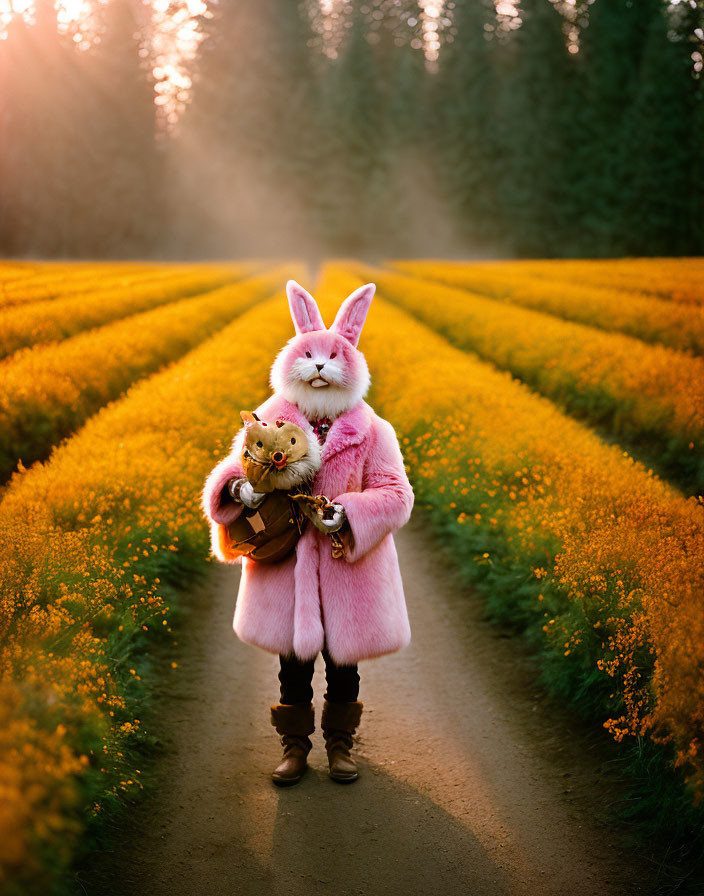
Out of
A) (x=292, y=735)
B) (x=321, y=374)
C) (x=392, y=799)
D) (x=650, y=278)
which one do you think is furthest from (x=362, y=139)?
(x=392, y=799)

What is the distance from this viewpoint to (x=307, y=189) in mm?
73875

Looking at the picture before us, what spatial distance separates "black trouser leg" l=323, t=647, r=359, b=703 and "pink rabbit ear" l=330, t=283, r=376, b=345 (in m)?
1.59

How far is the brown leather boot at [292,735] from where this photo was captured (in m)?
3.86

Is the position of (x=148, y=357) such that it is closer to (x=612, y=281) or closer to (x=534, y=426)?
(x=534, y=426)

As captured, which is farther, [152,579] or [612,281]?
[612,281]

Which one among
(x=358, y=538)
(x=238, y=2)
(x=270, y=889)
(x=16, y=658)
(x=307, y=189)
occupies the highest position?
(x=238, y=2)

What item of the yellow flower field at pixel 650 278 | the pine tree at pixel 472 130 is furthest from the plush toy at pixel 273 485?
the pine tree at pixel 472 130

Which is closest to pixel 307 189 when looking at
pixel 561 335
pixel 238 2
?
pixel 238 2

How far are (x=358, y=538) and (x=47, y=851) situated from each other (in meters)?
1.72

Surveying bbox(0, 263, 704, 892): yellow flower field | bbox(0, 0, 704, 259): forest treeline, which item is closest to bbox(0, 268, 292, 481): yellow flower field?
bbox(0, 263, 704, 892): yellow flower field

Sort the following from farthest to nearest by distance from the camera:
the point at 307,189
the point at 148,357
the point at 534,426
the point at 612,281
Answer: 1. the point at 307,189
2. the point at 612,281
3. the point at 148,357
4. the point at 534,426

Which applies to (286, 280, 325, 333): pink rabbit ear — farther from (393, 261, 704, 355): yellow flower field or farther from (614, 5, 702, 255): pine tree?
(614, 5, 702, 255): pine tree

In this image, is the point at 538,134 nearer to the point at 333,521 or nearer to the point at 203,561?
the point at 203,561

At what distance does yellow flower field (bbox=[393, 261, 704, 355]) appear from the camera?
1383 cm
